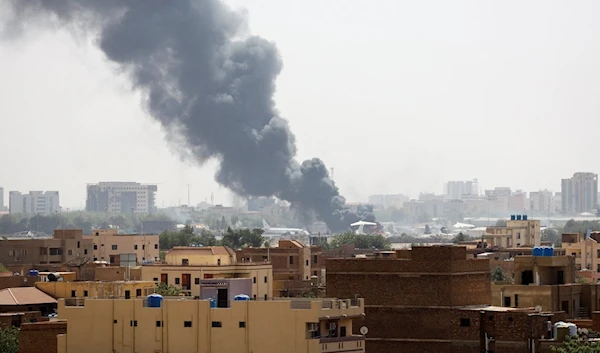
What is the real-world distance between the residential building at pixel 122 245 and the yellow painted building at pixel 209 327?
260 feet

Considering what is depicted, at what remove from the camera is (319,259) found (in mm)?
116250

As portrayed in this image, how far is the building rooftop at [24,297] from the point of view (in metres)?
64.8

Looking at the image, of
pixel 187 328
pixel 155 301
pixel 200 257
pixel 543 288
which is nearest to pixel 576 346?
pixel 187 328

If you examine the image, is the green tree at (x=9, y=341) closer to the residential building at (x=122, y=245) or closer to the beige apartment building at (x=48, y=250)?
the beige apartment building at (x=48, y=250)

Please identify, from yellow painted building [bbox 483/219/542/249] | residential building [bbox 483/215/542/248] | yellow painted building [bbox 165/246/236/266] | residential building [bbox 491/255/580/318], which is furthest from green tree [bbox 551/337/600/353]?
residential building [bbox 483/215/542/248]

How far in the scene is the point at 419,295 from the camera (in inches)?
2069

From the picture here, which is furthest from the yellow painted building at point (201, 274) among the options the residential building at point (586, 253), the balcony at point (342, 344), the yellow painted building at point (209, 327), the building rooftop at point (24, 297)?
the residential building at point (586, 253)

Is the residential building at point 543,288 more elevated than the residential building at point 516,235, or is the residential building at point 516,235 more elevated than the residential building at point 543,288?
the residential building at point 516,235

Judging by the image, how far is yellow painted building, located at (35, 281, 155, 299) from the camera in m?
57.9

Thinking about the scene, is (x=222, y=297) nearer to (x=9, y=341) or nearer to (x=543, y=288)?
(x=9, y=341)

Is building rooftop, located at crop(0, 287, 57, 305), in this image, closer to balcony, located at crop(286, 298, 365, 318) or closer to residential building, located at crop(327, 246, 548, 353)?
residential building, located at crop(327, 246, 548, 353)

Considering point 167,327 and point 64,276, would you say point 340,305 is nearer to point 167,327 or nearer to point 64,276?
point 167,327

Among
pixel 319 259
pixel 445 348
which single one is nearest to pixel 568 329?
pixel 445 348

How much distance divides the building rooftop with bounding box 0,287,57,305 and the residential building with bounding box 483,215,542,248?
255 feet
